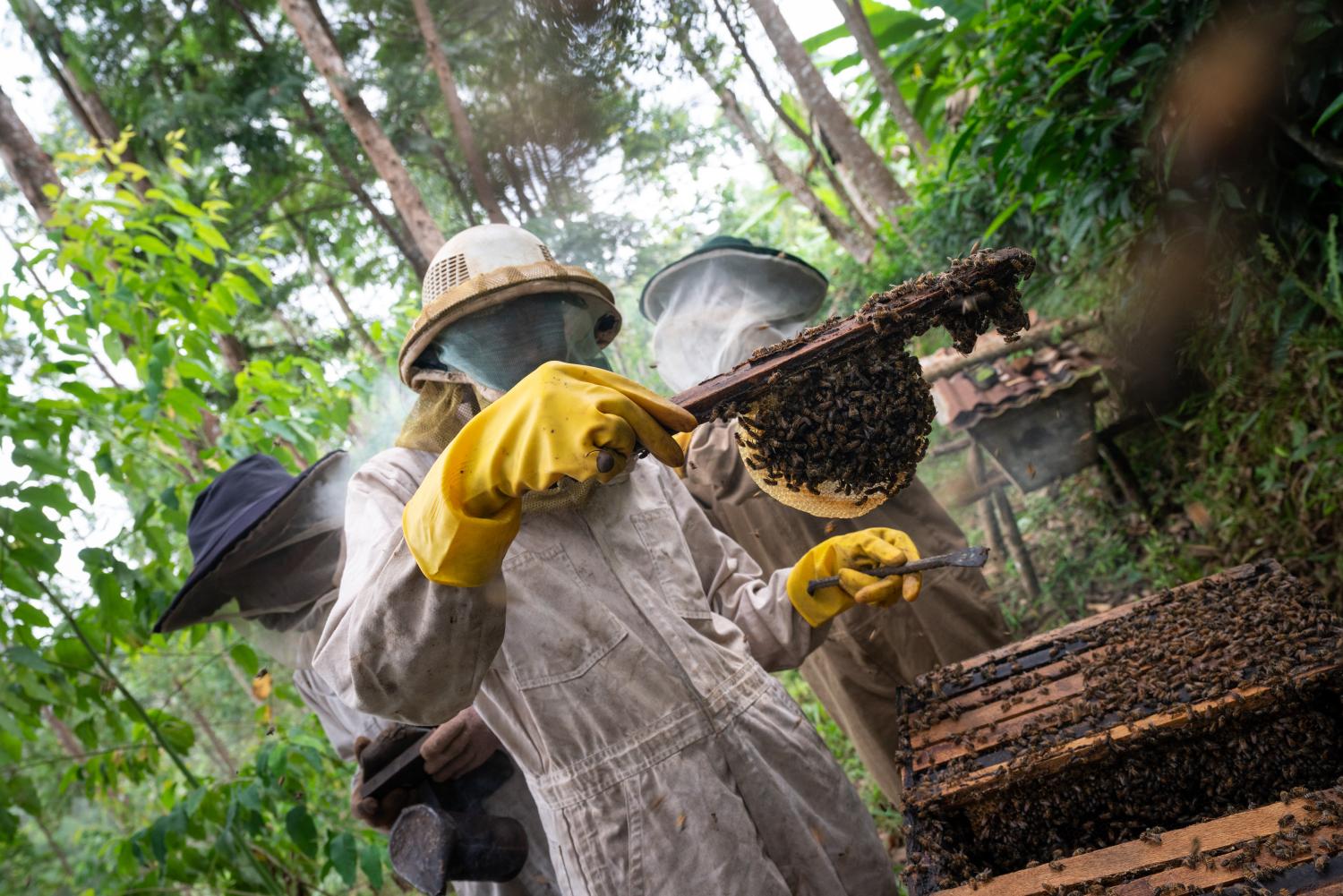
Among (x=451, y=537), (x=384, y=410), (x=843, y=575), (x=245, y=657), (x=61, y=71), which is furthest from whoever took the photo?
(x=61, y=71)

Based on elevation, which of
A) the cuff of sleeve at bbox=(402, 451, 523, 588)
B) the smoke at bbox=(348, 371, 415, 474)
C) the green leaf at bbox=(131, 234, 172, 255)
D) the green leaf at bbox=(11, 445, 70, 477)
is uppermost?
the green leaf at bbox=(131, 234, 172, 255)

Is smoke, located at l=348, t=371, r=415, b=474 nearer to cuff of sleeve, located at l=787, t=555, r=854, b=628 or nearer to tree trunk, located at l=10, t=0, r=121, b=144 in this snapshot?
cuff of sleeve, located at l=787, t=555, r=854, b=628

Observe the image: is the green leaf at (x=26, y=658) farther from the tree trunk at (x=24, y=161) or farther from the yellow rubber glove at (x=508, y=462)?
the tree trunk at (x=24, y=161)

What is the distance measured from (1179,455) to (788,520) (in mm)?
2765

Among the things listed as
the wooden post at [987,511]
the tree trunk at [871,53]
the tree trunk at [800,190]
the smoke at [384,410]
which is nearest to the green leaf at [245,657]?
the smoke at [384,410]

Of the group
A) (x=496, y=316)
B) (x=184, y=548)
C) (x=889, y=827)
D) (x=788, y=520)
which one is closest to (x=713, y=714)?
(x=496, y=316)

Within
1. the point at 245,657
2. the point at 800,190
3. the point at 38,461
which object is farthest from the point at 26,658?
the point at 800,190

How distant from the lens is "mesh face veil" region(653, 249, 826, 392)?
3891 mm

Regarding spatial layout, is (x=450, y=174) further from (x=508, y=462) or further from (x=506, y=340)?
(x=508, y=462)

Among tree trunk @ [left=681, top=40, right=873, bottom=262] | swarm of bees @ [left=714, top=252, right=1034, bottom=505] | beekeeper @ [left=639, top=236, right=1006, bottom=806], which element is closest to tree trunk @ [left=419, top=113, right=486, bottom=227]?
tree trunk @ [left=681, top=40, right=873, bottom=262]

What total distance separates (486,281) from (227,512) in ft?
6.20

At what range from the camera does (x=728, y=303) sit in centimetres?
400

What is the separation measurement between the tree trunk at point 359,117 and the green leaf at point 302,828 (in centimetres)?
335

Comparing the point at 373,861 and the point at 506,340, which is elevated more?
the point at 506,340
